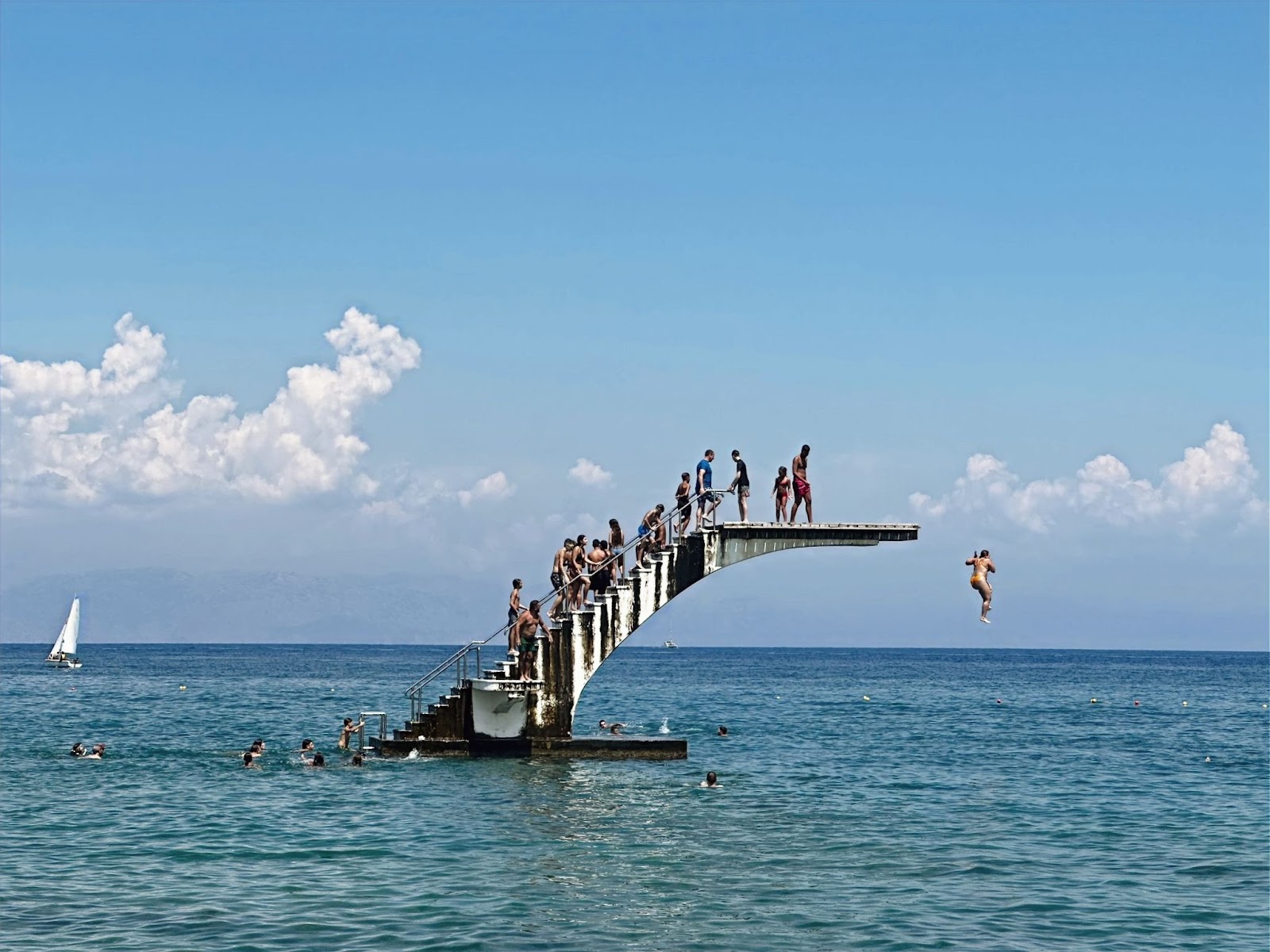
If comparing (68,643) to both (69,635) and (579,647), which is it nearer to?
(69,635)

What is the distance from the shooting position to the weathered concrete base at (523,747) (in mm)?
37188

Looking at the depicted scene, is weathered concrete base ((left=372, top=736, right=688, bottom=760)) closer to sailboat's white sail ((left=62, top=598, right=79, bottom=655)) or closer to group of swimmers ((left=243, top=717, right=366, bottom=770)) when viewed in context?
group of swimmers ((left=243, top=717, right=366, bottom=770))

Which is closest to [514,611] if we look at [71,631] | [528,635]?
[528,635]

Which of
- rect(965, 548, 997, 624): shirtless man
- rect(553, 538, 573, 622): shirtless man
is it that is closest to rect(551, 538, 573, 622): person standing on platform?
rect(553, 538, 573, 622): shirtless man

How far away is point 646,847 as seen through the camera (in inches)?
1049

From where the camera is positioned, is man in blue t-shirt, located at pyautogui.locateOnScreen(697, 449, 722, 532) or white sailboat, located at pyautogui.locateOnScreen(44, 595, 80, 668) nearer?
man in blue t-shirt, located at pyautogui.locateOnScreen(697, 449, 722, 532)

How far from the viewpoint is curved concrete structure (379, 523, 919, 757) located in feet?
122

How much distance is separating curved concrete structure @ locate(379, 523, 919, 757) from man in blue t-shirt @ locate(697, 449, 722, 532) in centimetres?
44

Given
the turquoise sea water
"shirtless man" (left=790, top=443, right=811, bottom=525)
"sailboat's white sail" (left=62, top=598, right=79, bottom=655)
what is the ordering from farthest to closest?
"sailboat's white sail" (left=62, top=598, right=79, bottom=655), "shirtless man" (left=790, top=443, right=811, bottom=525), the turquoise sea water

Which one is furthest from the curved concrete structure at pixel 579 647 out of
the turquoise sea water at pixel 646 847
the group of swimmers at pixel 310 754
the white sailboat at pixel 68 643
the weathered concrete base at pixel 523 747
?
the white sailboat at pixel 68 643

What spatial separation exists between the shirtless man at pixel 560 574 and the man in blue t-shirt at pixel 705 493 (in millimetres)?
3472

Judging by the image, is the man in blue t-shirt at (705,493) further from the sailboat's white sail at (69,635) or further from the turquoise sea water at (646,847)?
the sailboat's white sail at (69,635)

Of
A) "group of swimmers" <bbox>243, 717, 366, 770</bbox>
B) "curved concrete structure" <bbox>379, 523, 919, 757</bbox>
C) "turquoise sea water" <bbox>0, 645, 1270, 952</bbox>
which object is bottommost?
"turquoise sea water" <bbox>0, 645, 1270, 952</bbox>

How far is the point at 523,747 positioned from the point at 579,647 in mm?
2881
